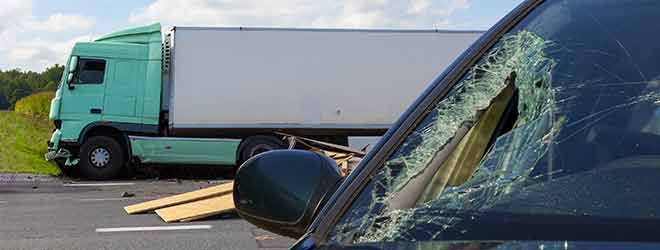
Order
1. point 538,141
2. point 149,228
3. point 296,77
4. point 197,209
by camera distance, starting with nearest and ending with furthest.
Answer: point 538,141, point 149,228, point 197,209, point 296,77

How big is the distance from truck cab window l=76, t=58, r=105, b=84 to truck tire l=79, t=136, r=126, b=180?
1.18 m

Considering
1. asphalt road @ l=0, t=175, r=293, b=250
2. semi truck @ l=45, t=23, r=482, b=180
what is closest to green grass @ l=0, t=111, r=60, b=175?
semi truck @ l=45, t=23, r=482, b=180

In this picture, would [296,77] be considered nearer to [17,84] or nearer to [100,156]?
[100,156]

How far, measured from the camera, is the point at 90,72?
15.7 meters

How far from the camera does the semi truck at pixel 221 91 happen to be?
52.0 ft

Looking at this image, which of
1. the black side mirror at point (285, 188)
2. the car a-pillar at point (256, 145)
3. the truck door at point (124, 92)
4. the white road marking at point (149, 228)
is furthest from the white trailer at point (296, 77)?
the black side mirror at point (285, 188)

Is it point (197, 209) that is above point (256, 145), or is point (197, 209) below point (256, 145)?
below

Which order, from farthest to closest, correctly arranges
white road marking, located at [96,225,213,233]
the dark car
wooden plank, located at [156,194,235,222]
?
wooden plank, located at [156,194,235,222], white road marking, located at [96,225,213,233], the dark car

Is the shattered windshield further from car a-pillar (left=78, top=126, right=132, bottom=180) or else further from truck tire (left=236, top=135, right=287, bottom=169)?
car a-pillar (left=78, top=126, right=132, bottom=180)

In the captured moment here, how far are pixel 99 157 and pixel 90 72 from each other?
1678mm

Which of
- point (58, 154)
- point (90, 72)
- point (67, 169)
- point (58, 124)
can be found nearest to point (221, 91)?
point (90, 72)

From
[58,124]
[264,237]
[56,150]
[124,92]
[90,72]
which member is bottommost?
[264,237]

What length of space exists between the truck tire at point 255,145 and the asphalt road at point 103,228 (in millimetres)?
3919

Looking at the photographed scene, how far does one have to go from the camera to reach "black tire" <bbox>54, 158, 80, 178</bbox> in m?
16.2
